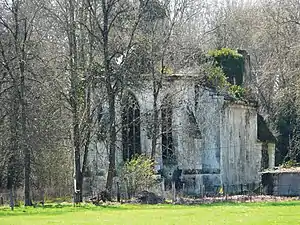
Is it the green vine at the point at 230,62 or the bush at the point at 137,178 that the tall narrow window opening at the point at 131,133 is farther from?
the bush at the point at 137,178

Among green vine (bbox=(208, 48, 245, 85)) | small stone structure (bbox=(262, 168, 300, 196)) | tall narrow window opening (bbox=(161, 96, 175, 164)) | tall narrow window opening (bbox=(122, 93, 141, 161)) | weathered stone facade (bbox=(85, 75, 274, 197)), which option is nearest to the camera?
small stone structure (bbox=(262, 168, 300, 196))

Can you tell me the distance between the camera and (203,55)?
161 ft

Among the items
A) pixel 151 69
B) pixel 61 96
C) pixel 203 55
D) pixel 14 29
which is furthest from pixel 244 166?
pixel 14 29

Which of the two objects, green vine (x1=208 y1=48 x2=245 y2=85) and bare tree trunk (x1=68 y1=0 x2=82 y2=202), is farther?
green vine (x1=208 y1=48 x2=245 y2=85)

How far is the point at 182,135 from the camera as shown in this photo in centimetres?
4684

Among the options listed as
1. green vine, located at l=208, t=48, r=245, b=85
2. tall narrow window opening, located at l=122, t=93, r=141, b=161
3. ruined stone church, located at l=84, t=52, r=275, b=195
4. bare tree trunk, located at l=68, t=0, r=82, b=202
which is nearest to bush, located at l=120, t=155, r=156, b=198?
bare tree trunk, located at l=68, t=0, r=82, b=202

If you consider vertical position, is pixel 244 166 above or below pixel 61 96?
below

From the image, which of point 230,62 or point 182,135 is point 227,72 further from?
point 182,135

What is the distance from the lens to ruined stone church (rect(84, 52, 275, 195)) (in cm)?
4616

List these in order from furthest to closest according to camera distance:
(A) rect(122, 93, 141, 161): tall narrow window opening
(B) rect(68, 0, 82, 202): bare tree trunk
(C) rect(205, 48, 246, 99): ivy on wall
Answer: (C) rect(205, 48, 246, 99): ivy on wall, (A) rect(122, 93, 141, 161): tall narrow window opening, (B) rect(68, 0, 82, 202): bare tree trunk

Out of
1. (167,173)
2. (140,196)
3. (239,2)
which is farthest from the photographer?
(239,2)

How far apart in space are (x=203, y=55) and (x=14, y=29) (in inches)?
570

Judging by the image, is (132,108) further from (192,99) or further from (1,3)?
(1,3)

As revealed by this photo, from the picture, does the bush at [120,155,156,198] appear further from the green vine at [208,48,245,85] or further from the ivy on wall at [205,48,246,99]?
the green vine at [208,48,245,85]
